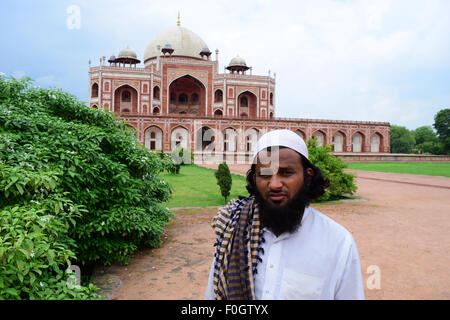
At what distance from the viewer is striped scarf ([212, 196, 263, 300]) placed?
1.18 m

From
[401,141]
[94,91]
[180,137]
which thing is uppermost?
[94,91]

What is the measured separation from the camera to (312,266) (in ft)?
3.61

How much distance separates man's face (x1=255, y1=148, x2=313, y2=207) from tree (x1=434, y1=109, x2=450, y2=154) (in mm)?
40493

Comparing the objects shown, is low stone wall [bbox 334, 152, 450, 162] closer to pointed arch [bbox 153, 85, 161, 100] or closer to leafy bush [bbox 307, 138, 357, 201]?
pointed arch [bbox 153, 85, 161, 100]

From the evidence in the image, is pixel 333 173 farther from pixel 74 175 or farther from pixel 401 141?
pixel 401 141

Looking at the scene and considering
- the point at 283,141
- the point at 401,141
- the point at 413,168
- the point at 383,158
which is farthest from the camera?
the point at 401,141

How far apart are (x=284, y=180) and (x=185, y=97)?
35690mm

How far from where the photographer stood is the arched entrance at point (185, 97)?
3506 cm

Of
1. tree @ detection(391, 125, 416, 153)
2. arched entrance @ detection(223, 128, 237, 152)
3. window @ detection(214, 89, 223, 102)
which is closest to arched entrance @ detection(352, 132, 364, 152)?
arched entrance @ detection(223, 128, 237, 152)

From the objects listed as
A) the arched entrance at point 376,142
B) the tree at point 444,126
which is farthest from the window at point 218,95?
the tree at point 444,126

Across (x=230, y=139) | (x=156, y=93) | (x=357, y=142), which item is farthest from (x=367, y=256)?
(x=156, y=93)

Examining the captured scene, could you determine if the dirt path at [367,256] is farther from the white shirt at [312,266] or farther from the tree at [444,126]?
the tree at [444,126]

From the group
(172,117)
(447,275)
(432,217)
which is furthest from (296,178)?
(172,117)

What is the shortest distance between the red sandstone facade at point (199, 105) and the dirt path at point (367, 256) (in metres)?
20.8
